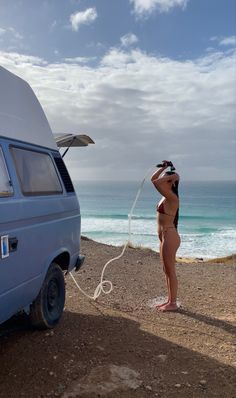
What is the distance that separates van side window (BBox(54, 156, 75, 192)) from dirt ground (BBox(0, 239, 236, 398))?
1.80 metres

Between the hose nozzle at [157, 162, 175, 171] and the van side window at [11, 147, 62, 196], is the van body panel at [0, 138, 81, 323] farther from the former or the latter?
the hose nozzle at [157, 162, 175, 171]

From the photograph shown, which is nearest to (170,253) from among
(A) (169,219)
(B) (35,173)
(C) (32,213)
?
(A) (169,219)

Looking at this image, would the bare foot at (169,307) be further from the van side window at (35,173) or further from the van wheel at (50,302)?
the van side window at (35,173)

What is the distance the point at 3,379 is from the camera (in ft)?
13.5

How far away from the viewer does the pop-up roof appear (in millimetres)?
4609

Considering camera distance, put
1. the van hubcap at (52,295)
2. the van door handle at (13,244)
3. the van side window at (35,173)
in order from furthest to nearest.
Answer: the van hubcap at (52,295) < the van side window at (35,173) < the van door handle at (13,244)

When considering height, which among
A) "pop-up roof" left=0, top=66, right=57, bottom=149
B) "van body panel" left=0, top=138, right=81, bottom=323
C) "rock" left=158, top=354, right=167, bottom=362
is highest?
"pop-up roof" left=0, top=66, right=57, bottom=149

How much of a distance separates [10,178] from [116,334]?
2.50m

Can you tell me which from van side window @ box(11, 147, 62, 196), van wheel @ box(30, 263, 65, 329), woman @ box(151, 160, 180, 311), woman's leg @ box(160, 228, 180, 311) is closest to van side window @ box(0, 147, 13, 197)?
van side window @ box(11, 147, 62, 196)

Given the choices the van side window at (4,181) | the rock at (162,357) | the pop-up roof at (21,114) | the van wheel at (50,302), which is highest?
the pop-up roof at (21,114)

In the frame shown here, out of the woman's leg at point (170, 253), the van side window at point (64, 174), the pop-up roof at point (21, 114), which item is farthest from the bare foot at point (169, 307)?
the pop-up roof at point (21, 114)

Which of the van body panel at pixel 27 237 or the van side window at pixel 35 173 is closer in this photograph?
the van body panel at pixel 27 237

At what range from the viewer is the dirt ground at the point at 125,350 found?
4109 mm

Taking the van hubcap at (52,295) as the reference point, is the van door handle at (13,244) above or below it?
above
